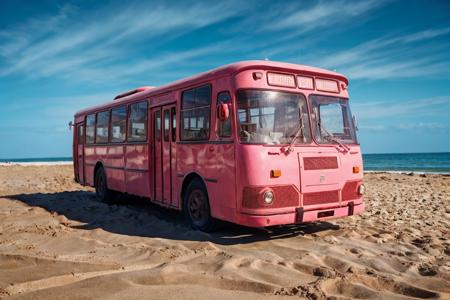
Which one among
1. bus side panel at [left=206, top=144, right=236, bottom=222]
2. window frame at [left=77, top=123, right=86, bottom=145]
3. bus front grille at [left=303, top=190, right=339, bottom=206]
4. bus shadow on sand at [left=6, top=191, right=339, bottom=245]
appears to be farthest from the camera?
window frame at [left=77, top=123, right=86, bottom=145]

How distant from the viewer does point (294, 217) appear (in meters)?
6.50

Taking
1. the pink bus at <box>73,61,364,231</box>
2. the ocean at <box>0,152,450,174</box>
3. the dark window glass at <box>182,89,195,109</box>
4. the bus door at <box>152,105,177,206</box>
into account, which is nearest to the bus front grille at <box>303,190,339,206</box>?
the pink bus at <box>73,61,364,231</box>

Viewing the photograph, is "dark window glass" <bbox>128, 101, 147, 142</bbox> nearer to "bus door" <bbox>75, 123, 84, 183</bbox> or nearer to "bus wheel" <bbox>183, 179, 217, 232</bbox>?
"bus wheel" <bbox>183, 179, 217, 232</bbox>

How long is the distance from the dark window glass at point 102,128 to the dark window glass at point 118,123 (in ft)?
1.61

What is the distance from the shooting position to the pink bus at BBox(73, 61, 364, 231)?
20.9 ft

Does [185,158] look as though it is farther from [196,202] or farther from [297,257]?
[297,257]

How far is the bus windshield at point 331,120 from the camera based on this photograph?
707 cm

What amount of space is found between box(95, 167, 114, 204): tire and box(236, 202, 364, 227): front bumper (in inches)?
263

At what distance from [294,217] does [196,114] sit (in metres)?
2.66

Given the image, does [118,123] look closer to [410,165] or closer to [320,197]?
[320,197]

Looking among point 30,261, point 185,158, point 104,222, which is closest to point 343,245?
point 185,158

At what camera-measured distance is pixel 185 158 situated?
26.1 ft

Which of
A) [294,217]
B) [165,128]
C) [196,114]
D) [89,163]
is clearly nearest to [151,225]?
[165,128]

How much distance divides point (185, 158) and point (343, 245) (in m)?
3.34
